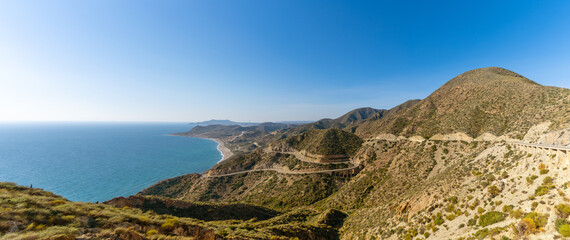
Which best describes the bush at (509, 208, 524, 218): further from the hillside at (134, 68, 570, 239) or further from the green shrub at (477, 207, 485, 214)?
the green shrub at (477, 207, 485, 214)

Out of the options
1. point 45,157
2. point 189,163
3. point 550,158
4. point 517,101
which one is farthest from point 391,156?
point 45,157

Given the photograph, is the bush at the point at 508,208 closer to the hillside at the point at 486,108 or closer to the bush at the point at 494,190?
the bush at the point at 494,190

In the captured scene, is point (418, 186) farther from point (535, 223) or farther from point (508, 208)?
point (535, 223)

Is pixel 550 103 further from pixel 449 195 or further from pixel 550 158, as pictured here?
pixel 449 195

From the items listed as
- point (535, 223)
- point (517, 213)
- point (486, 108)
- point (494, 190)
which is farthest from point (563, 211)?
point (486, 108)

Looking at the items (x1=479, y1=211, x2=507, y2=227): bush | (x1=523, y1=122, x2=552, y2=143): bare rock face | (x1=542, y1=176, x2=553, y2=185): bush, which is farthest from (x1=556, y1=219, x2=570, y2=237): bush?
(x1=523, y1=122, x2=552, y2=143): bare rock face
